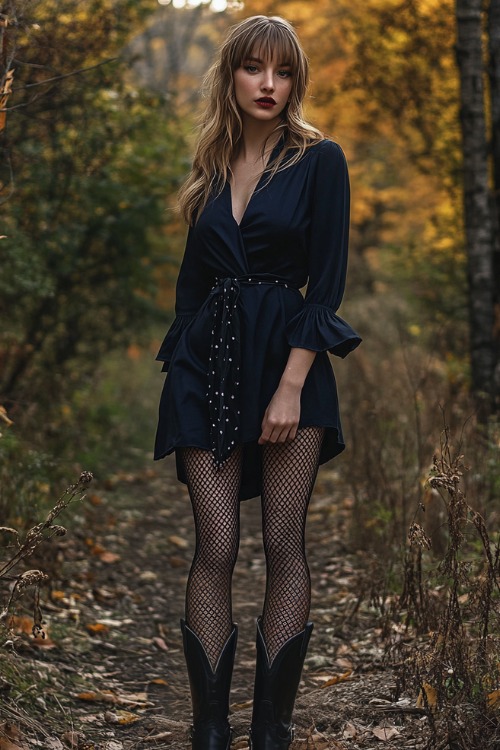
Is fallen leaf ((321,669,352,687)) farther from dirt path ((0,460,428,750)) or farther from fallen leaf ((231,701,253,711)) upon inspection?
fallen leaf ((231,701,253,711))

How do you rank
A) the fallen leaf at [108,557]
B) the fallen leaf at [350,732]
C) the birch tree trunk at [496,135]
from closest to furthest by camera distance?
the fallen leaf at [350,732] → the fallen leaf at [108,557] → the birch tree trunk at [496,135]

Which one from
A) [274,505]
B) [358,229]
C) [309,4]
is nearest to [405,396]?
[274,505]

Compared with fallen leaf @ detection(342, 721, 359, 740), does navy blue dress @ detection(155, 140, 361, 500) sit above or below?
above

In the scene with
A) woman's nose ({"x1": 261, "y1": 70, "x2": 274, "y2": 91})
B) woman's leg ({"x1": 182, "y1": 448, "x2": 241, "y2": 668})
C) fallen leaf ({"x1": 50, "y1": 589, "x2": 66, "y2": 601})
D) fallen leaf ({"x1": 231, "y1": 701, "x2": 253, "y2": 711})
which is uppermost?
woman's nose ({"x1": 261, "y1": 70, "x2": 274, "y2": 91})

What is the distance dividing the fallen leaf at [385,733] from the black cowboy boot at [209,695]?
1.61 ft

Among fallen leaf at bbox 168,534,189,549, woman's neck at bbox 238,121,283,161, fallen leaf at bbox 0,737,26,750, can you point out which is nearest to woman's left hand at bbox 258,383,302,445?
woman's neck at bbox 238,121,283,161

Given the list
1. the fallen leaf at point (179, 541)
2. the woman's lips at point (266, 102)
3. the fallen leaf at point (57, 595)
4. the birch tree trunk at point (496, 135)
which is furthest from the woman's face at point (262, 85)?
the birch tree trunk at point (496, 135)

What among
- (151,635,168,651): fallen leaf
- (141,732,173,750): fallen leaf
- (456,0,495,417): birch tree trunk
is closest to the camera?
(141,732,173,750): fallen leaf

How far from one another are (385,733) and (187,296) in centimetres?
149

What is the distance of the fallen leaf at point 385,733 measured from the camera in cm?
295

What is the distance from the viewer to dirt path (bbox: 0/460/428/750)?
311 centimetres

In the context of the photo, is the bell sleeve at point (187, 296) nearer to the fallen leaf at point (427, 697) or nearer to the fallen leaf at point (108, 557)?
the fallen leaf at point (427, 697)

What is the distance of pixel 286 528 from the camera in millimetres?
2797

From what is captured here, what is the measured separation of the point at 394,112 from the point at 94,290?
562 centimetres
